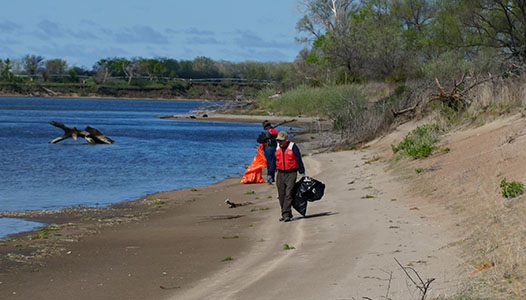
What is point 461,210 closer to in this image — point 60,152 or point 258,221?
point 258,221

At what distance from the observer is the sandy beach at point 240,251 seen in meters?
8.56

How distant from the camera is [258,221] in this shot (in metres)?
14.2

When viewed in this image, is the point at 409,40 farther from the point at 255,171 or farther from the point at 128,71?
the point at 128,71

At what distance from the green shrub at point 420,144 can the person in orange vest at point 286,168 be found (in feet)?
19.7

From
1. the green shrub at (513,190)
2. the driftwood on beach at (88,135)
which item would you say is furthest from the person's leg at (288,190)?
the driftwood on beach at (88,135)

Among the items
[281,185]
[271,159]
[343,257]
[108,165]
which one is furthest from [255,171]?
[343,257]

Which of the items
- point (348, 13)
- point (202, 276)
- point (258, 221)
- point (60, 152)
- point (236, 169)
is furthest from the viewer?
point (348, 13)

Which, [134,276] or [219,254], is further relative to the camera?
[219,254]

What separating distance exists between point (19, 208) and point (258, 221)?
6.37m

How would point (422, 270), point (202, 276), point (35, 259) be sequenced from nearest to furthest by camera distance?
point (422, 270)
point (202, 276)
point (35, 259)

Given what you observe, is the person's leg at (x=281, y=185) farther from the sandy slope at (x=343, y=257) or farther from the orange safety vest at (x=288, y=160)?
the sandy slope at (x=343, y=257)

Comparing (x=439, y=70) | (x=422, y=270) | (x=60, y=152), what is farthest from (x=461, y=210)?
(x=439, y=70)

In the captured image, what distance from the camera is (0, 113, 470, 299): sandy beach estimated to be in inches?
337

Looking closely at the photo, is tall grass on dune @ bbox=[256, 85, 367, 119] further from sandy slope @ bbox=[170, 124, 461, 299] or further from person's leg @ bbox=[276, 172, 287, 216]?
sandy slope @ bbox=[170, 124, 461, 299]
